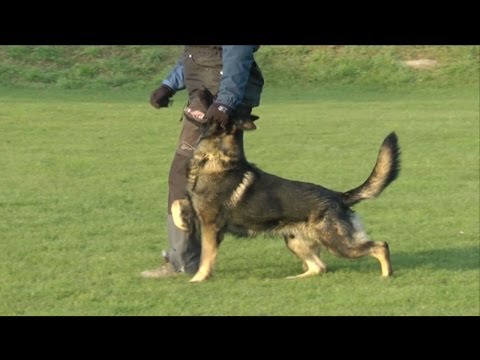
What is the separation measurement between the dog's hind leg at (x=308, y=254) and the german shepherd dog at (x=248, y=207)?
3cm

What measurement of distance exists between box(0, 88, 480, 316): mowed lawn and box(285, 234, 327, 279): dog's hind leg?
10 centimetres

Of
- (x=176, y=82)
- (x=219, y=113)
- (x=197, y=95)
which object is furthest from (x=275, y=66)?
(x=219, y=113)

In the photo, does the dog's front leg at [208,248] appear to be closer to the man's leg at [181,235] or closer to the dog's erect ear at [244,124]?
the man's leg at [181,235]

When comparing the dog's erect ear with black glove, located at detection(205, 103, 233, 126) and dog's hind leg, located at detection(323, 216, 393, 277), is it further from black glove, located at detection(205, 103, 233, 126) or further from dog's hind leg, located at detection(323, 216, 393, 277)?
dog's hind leg, located at detection(323, 216, 393, 277)

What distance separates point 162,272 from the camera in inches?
275

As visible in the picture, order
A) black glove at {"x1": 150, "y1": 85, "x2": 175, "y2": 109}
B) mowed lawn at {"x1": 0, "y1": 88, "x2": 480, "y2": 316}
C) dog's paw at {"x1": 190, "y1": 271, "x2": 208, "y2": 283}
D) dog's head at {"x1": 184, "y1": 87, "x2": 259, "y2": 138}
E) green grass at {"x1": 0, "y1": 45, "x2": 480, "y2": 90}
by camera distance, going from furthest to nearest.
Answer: green grass at {"x1": 0, "y1": 45, "x2": 480, "y2": 90}, black glove at {"x1": 150, "y1": 85, "x2": 175, "y2": 109}, dog's paw at {"x1": 190, "y1": 271, "x2": 208, "y2": 283}, dog's head at {"x1": 184, "y1": 87, "x2": 259, "y2": 138}, mowed lawn at {"x1": 0, "y1": 88, "x2": 480, "y2": 316}

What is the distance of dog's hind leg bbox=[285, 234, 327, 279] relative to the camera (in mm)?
6887

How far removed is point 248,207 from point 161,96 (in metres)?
1.12

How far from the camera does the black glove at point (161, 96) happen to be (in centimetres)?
718

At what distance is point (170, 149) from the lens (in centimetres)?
1417

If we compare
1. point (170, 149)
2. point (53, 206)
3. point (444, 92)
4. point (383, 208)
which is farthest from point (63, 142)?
point (444, 92)

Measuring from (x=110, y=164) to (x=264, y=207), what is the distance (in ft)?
20.4

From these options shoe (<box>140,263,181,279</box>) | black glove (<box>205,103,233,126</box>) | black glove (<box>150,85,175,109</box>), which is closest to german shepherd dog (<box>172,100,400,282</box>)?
black glove (<box>205,103,233,126</box>)

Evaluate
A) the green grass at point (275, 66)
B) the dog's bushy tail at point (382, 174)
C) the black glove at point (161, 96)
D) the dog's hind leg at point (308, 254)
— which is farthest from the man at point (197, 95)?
the green grass at point (275, 66)
